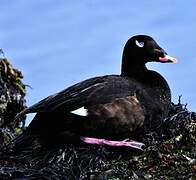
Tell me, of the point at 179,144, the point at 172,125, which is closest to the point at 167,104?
the point at 172,125

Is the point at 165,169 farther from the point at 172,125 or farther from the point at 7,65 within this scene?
the point at 7,65

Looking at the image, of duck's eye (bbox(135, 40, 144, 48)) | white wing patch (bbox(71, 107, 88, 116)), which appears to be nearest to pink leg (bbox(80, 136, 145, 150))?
white wing patch (bbox(71, 107, 88, 116))

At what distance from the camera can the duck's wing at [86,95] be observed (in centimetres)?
870

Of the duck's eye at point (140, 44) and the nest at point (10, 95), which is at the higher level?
the duck's eye at point (140, 44)

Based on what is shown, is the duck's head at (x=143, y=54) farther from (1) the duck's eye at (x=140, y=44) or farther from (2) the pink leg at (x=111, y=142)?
(2) the pink leg at (x=111, y=142)

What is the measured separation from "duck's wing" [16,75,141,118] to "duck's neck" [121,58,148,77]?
2.24 ft

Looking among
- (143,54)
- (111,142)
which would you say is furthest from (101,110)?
(143,54)

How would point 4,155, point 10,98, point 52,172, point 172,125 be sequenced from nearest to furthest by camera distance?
point 52,172
point 4,155
point 172,125
point 10,98

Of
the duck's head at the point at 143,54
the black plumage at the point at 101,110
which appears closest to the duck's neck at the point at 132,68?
the duck's head at the point at 143,54

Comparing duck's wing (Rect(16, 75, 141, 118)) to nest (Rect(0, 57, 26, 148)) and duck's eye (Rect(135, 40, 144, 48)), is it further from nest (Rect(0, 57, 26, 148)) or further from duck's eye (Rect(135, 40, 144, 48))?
nest (Rect(0, 57, 26, 148))

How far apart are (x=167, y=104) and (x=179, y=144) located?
3.24 ft

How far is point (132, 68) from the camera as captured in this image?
1009cm

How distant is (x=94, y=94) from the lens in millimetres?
8859

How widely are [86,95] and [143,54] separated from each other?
1.60 metres
